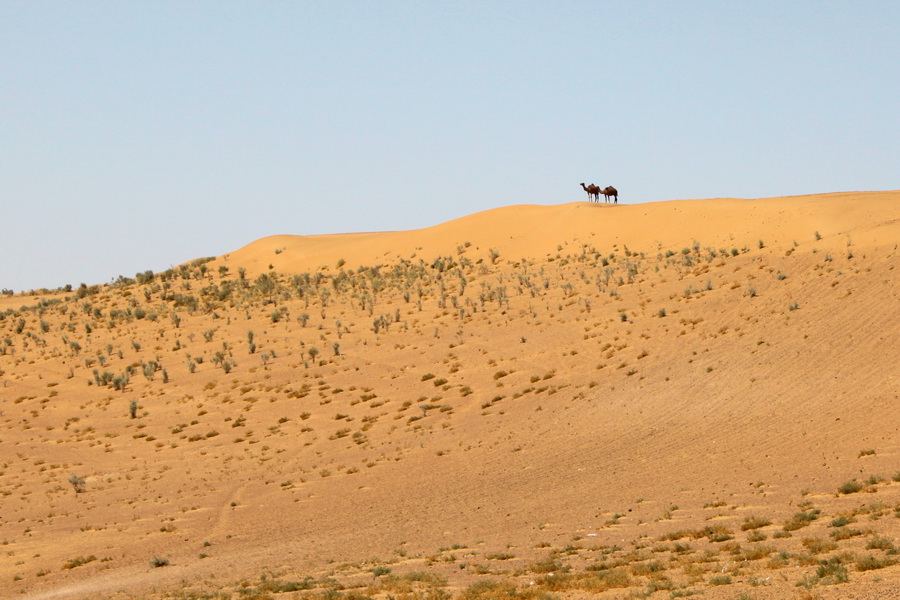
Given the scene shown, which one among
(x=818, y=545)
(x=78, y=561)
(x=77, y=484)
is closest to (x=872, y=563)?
(x=818, y=545)

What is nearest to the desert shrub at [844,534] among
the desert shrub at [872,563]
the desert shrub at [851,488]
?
the desert shrub at [872,563]

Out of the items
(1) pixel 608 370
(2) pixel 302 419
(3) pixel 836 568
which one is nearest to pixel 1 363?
(2) pixel 302 419

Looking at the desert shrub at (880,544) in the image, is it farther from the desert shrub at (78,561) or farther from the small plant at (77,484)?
the small plant at (77,484)

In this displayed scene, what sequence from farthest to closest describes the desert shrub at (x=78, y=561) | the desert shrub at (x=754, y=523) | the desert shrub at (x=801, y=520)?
the desert shrub at (x=78, y=561), the desert shrub at (x=754, y=523), the desert shrub at (x=801, y=520)

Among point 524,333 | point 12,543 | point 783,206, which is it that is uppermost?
point 783,206

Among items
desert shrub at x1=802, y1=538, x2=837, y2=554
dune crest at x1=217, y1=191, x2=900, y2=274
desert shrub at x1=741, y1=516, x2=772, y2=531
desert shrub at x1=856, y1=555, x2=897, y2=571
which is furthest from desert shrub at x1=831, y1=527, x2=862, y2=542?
dune crest at x1=217, y1=191, x2=900, y2=274

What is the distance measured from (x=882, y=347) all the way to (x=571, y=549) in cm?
1454

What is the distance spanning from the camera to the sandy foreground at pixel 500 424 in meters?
15.9

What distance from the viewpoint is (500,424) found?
94.5 ft

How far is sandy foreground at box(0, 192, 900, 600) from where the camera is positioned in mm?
15914

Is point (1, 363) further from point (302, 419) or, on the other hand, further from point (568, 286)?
point (568, 286)

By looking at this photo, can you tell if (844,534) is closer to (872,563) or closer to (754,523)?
(754,523)

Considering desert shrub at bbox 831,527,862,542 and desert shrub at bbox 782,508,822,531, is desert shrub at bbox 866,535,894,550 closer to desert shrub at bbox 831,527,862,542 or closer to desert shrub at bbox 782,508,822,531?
desert shrub at bbox 831,527,862,542

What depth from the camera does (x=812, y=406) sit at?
2456 centimetres
